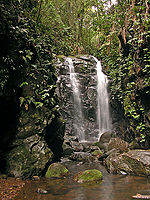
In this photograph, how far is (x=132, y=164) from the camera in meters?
5.62

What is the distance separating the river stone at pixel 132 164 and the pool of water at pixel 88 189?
0.31m

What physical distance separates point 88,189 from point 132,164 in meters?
2.11

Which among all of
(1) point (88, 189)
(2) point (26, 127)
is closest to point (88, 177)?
(1) point (88, 189)

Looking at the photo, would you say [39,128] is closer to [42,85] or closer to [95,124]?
[42,85]

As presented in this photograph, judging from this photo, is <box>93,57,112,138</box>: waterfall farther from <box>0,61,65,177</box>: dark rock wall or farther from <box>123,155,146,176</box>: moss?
<box>0,61,65,177</box>: dark rock wall

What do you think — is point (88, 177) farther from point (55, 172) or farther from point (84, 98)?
point (84, 98)

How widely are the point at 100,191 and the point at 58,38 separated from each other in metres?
8.05

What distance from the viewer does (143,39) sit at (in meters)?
7.19

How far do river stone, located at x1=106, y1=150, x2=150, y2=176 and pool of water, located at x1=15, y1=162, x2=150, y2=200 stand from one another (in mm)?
314

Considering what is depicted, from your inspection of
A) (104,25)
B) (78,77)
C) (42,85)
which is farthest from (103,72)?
(42,85)

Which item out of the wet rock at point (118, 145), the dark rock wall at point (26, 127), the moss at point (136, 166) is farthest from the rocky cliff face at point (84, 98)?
the dark rock wall at point (26, 127)

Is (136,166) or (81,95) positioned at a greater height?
(81,95)

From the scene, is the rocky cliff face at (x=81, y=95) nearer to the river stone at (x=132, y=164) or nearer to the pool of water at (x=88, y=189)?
the river stone at (x=132, y=164)

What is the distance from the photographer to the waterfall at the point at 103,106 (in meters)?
14.5
